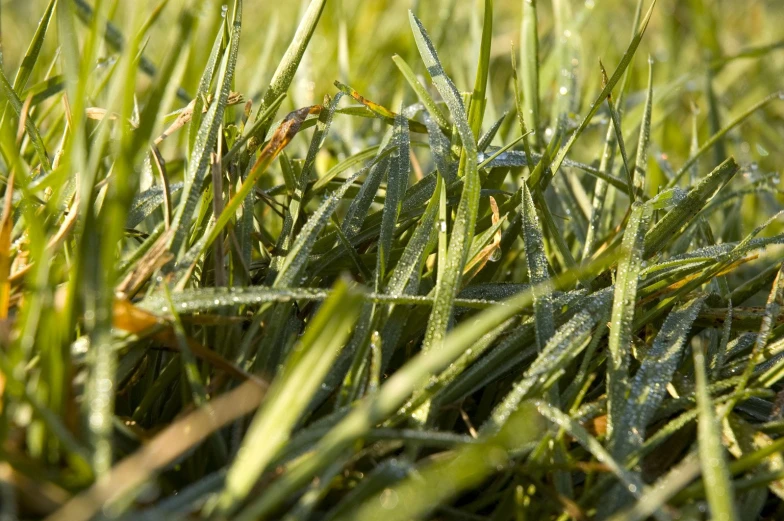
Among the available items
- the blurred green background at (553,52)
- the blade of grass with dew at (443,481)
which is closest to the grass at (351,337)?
the blade of grass with dew at (443,481)

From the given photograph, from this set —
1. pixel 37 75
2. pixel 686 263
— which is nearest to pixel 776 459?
pixel 686 263

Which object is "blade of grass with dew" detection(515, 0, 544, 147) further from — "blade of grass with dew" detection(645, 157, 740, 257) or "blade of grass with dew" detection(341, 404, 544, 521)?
"blade of grass with dew" detection(341, 404, 544, 521)

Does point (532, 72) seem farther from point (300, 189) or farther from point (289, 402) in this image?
point (289, 402)

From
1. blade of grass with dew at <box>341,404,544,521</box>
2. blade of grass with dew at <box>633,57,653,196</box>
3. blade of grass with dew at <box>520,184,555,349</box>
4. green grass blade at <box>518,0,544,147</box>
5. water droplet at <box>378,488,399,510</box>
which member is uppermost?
green grass blade at <box>518,0,544,147</box>

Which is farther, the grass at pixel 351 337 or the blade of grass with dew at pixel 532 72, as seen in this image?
the blade of grass with dew at pixel 532 72

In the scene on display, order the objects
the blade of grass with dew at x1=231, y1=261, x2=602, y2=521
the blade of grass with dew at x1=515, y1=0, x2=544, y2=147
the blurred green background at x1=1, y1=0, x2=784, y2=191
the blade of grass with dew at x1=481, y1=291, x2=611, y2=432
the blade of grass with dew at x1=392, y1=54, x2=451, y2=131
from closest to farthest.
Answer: the blade of grass with dew at x1=231, y1=261, x2=602, y2=521 → the blade of grass with dew at x1=481, y1=291, x2=611, y2=432 → the blade of grass with dew at x1=392, y1=54, x2=451, y2=131 → the blade of grass with dew at x1=515, y1=0, x2=544, y2=147 → the blurred green background at x1=1, y1=0, x2=784, y2=191

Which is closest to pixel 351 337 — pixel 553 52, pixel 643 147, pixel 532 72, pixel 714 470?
pixel 714 470

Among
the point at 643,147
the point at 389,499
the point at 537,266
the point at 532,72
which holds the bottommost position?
the point at 389,499

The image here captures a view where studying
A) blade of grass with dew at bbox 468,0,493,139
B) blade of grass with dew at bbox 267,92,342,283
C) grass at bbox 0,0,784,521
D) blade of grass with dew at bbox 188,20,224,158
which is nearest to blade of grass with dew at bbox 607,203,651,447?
grass at bbox 0,0,784,521

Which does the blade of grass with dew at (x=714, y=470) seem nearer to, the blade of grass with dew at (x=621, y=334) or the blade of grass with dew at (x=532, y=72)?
the blade of grass with dew at (x=621, y=334)

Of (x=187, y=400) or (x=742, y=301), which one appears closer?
(x=187, y=400)

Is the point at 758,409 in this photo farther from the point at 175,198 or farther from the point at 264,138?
the point at 175,198
